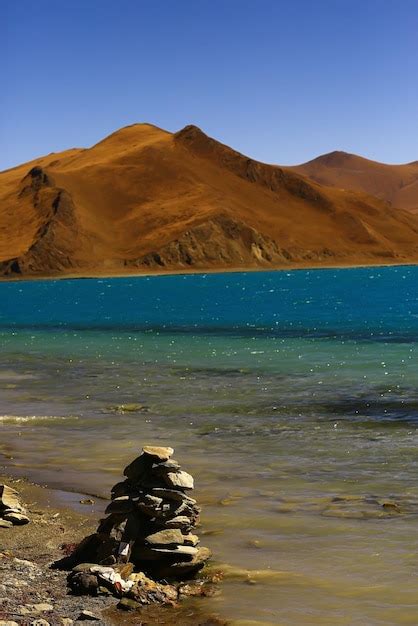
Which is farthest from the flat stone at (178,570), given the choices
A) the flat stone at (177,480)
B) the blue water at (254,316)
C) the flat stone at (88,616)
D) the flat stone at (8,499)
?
the blue water at (254,316)

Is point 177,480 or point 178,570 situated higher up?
point 177,480

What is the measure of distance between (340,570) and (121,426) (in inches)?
449

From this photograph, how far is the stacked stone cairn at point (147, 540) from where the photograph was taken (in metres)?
10.2

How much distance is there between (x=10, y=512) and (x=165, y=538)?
3.15 meters

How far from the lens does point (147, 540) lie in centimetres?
1090

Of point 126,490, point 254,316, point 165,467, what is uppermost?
point 165,467

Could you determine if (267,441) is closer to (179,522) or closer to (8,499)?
(8,499)

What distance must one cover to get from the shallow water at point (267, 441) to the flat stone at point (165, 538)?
730 millimetres

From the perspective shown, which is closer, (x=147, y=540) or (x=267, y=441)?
(x=147, y=540)

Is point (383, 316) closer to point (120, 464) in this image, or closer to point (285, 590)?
point (120, 464)

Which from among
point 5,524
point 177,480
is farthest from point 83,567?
point 5,524

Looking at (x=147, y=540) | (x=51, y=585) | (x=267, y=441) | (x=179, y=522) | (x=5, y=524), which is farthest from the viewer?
(x=267, y=441)

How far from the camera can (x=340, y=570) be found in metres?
11.0

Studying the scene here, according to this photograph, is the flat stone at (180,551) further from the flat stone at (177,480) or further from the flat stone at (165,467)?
the flat stone at (165,467)
